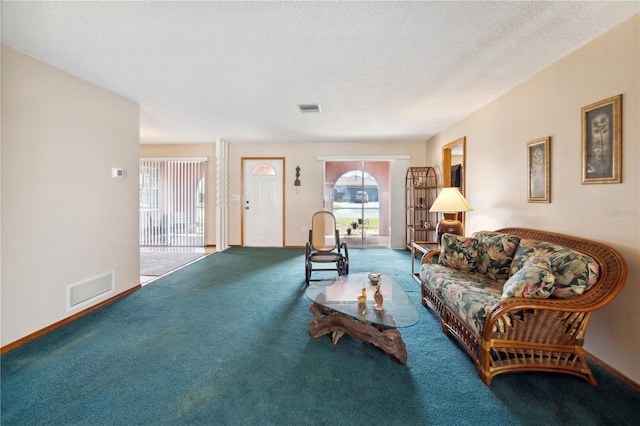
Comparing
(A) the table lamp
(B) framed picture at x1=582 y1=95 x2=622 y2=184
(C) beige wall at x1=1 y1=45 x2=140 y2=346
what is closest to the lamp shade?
(A) the table lamp

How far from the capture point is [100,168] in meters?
2.90

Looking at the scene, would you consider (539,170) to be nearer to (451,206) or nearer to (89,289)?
(451,206)

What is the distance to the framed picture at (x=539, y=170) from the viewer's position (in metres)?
2.44

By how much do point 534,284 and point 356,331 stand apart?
1.21m

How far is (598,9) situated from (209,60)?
2.81 meters

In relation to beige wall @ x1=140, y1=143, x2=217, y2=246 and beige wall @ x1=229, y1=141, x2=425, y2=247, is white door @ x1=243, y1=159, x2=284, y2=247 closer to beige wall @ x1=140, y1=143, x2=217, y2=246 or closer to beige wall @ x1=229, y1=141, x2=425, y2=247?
beige wall @ x1=229, y1=141, x2=425, y2=247

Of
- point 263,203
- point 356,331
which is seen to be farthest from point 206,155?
point 356,331

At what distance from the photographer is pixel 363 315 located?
1951 millimetres

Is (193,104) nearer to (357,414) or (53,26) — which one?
(53,26)

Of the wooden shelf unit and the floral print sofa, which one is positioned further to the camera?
the wooden shelf unit

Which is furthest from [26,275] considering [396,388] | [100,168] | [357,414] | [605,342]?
[605,342]

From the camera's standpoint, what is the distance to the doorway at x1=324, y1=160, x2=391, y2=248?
6203mm

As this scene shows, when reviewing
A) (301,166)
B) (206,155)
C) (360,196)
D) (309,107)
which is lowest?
(360,196)

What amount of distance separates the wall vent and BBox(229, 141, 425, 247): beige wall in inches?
126
